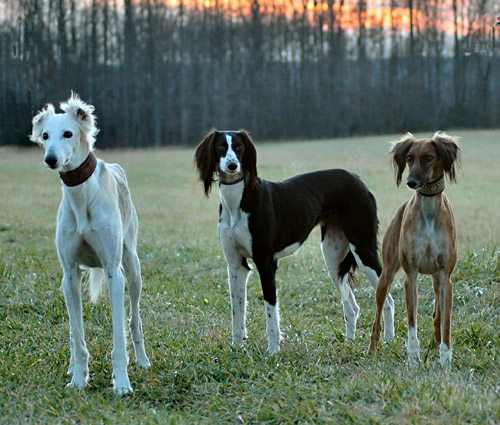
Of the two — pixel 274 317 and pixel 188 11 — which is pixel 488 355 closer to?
pixel 274 317

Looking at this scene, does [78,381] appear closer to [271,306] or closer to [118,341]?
[118,341]

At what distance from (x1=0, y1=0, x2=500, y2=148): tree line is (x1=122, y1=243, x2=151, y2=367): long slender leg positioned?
367 inches

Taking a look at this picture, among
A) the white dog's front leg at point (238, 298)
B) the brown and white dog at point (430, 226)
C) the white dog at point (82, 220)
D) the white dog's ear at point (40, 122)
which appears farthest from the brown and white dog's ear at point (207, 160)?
the brown and white dog at point (430, 226)

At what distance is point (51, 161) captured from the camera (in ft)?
13.5

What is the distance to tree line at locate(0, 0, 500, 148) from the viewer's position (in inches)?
620

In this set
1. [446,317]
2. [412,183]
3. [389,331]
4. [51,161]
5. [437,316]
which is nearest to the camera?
[51,161]

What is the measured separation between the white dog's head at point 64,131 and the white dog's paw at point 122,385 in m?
1.48

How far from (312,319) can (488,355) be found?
6.99 ft

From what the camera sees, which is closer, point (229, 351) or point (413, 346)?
point (413, 346)

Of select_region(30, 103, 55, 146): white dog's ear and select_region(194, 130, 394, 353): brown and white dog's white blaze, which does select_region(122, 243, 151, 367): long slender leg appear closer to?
select_region(194, 130, 394, 353): brown and white dog's white blaze

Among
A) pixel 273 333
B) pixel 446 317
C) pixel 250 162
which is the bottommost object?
pixel 273 333

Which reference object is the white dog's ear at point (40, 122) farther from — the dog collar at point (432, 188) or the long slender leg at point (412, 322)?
the long slender leg at point (412, 322)

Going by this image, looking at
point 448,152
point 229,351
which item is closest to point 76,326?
point 229,351

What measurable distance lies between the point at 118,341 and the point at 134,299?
61 centimetres
